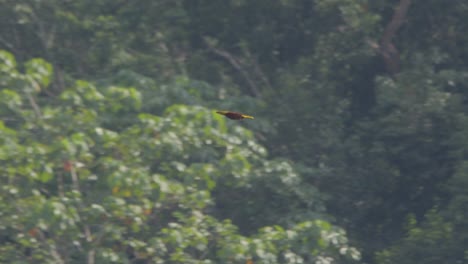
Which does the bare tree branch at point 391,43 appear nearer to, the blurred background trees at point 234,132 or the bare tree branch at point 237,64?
the blurred background trees at point 234,132

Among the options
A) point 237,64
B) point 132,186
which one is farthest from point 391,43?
point 132,186

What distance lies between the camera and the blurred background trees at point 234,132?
7633 mm

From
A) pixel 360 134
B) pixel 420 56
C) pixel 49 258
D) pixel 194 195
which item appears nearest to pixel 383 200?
pixel 360 134

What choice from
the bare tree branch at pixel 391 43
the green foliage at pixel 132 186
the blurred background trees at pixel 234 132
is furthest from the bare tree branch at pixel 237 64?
the green foliage at pixel 132 186

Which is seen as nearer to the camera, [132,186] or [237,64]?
[132,186]

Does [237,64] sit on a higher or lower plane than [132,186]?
higher

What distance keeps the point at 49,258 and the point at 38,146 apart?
29.9 inches

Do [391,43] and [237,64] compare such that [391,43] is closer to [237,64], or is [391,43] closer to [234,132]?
[237,64]

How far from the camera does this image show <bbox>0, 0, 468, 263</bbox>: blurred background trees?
763cm

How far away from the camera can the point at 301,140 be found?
9.47 meters

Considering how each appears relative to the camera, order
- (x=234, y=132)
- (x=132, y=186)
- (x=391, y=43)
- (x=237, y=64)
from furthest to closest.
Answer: (x=237, y=64), (x=391, y=43), (x=234, y=132), (x=132, y=186)

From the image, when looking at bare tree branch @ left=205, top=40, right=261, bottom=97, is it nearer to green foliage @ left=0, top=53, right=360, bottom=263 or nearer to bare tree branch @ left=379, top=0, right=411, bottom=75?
bare tree branch @ left=379, top=0, right=411, bottom=75

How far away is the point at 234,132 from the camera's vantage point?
8.34 meters

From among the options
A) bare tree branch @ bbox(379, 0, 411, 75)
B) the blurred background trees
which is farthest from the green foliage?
bare tree branch @ bbox(379, 0, 411, 75)
